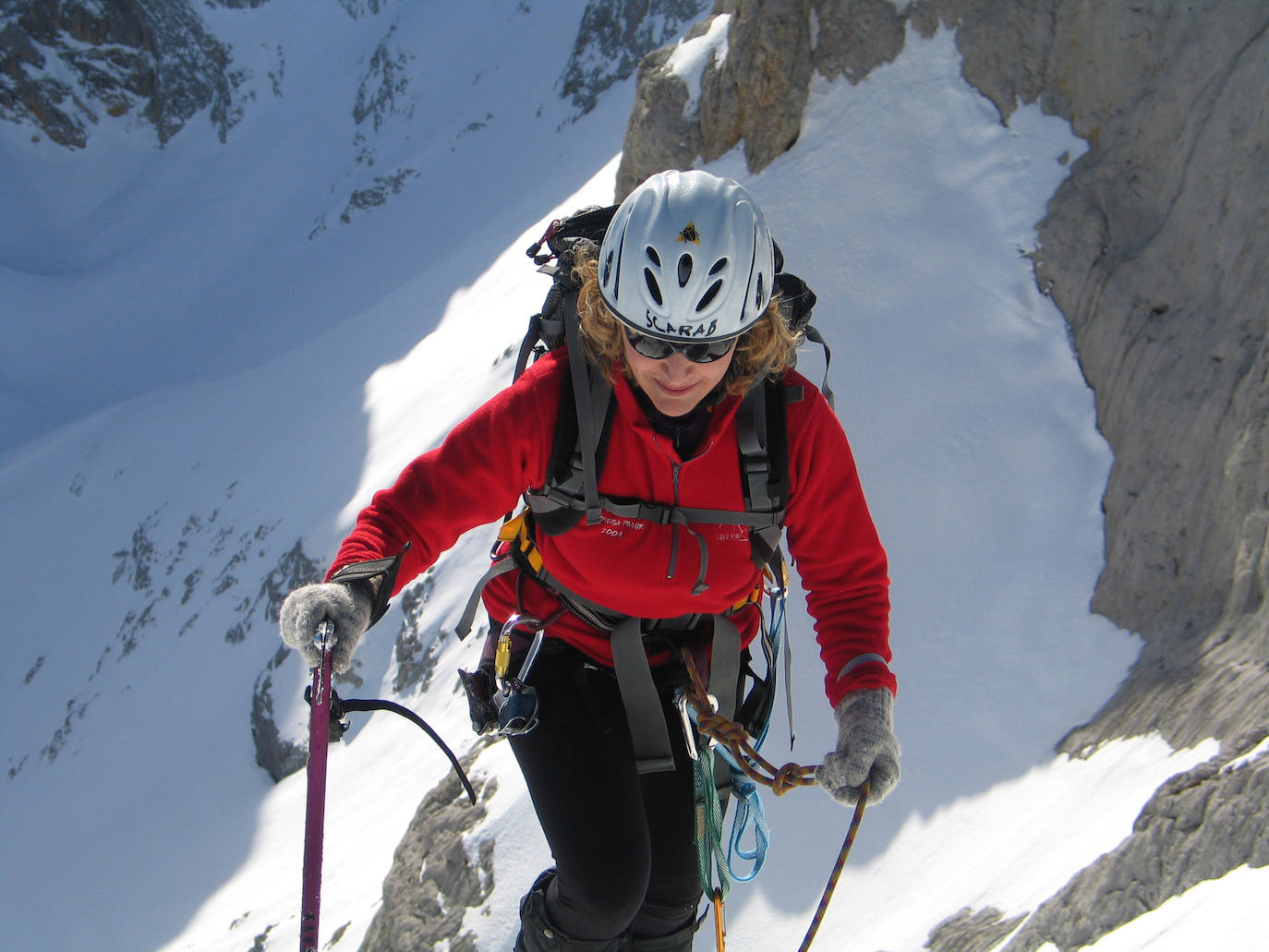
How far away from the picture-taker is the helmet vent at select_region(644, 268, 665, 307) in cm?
261

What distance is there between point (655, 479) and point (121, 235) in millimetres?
57005

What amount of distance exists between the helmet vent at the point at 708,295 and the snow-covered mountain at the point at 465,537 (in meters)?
2.53

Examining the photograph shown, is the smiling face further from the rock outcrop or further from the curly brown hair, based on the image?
the rock outcrop

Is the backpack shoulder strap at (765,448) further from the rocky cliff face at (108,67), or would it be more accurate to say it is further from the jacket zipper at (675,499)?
the rocky cliff face at (108,67)

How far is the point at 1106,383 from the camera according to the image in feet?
25.1

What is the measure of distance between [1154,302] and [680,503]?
6.53 m

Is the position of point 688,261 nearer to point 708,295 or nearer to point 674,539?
point 708,295

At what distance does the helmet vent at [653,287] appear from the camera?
2607 mm

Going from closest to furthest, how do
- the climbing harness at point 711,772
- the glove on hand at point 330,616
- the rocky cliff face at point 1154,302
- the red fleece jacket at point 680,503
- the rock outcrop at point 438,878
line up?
the glove on hand at point 330,616 < the red fleece jacket at point 680,503 < the climbing harness at point 711,772 < the rocky cliff face at point 1154,302 < the rock outcrop at point 438,878

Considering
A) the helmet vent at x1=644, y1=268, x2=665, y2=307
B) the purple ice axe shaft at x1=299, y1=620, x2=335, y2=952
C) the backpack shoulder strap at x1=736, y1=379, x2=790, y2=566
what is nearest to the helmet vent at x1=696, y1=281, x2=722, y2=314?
the helmet vent at x1=644, y1=268, x2=665, y2=307

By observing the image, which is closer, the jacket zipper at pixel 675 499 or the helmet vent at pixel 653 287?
the helmet vent at pixel 653 287

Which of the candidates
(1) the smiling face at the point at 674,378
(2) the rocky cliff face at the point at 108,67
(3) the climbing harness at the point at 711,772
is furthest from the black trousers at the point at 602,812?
(2) the rocky cliff face at the point at 108,67

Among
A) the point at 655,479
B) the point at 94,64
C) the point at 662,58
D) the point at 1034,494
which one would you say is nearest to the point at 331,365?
the point at 662,58

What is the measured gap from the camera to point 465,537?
41.3 ft
